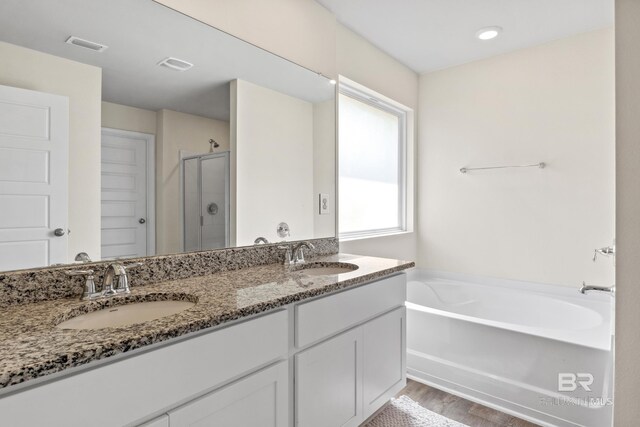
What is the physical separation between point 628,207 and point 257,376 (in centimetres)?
154

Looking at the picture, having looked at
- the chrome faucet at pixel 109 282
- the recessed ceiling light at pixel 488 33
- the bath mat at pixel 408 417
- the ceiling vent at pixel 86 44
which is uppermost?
the recessed ceiling light at pixel 488 33

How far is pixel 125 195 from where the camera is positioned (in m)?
1.35

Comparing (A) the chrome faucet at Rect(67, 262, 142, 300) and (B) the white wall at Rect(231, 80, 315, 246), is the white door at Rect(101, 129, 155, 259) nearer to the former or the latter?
(A) the chrome faucet at Rect(67, 262, 142, 300)

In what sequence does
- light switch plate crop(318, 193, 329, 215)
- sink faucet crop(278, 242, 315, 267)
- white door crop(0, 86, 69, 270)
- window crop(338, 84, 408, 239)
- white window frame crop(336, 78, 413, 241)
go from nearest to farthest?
white door crop(0, 86, 69, 270) < sink faucet crop(278, 242, 315, 267) < light switch plate crop(318, 193, 329, 215) < window crop(338, 84, 408, 239) < white window frame crop(336, 78, 413, 241)

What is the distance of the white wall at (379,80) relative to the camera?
2.48 meters

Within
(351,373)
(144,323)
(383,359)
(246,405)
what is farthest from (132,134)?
(383,359)

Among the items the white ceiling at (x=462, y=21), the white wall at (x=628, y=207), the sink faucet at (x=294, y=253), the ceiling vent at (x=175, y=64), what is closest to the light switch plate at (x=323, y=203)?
the sink faucet at (x=294, y=253)

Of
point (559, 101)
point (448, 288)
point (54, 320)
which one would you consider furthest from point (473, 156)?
point (54, 320)

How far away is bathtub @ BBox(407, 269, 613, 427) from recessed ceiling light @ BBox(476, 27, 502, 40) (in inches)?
73.7

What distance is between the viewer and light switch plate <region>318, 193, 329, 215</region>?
2277mm

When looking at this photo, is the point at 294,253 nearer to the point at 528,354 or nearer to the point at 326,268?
the point at 326,268

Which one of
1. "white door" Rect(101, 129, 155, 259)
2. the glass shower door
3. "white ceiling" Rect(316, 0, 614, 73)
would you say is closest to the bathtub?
the glass shower door

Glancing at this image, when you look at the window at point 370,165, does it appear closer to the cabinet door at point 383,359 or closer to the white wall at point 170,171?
the cabinet door at point 383,359

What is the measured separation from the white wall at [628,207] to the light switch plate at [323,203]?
4.78ft
